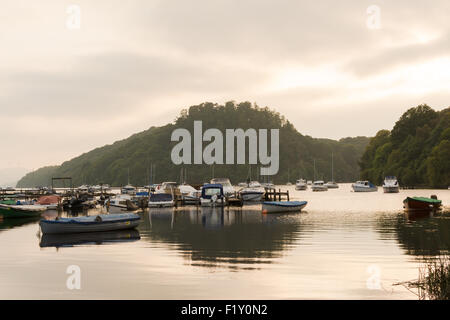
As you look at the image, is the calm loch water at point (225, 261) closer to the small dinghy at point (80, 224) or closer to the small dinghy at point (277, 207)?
the small dinghy at point (80, 224)

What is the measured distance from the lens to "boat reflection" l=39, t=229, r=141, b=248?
3631 cm

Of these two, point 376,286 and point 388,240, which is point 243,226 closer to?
point 388,240

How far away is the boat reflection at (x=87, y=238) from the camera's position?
36.3 m

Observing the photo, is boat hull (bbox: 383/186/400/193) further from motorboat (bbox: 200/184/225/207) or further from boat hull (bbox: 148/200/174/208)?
boat hull (bbox: 148/200/174/208)

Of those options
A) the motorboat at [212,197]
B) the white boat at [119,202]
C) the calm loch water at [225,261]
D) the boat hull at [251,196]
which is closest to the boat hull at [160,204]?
the motorboat at [212,197]

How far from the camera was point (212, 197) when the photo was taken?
79.9 m

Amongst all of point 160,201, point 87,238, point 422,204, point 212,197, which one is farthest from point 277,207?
point 87,238

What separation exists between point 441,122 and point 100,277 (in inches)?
6284

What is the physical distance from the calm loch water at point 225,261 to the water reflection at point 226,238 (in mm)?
69

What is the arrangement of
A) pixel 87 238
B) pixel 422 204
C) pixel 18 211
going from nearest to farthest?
pixel 87 238, pixel 18 211, pixel 422 204

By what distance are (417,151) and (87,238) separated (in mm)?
145951

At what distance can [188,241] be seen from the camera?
3712cm

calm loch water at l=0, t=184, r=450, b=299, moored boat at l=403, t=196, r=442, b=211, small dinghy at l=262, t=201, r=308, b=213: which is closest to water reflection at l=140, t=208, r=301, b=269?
calm loch water at l=0, t=184, r=450, b=299

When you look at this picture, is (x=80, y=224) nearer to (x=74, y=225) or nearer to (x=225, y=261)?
(x=74, y=225)
